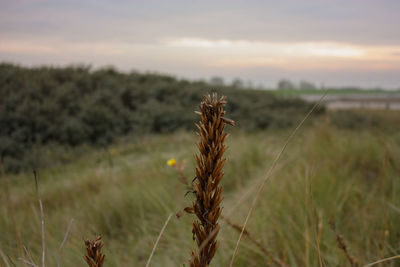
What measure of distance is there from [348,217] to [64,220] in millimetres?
4100

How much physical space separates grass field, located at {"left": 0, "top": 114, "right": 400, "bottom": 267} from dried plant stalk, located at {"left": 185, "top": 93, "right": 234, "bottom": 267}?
0.75 metres

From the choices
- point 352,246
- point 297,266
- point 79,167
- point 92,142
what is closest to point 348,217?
point 352,246

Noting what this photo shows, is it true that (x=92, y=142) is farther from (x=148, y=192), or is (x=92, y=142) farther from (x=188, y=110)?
(x=148, y=192)

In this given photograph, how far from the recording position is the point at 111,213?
17.3 ft

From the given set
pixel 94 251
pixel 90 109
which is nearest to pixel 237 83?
pixel 90 109

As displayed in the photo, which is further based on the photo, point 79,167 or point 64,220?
point 79,167

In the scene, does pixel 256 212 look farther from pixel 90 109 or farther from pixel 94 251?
pixel 90 109

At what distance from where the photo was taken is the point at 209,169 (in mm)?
823

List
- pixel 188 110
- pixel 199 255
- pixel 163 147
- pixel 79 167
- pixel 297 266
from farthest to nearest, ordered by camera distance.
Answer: pixel 188 110 → pixel 163 147 → pixel 79 167 → pixel 297 266 → pixel 199 255

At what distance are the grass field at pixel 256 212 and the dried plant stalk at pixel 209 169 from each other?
0.75m

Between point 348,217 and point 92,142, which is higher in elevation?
point 348,217

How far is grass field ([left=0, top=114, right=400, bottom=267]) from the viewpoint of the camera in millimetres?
3146

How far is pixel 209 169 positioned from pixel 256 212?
3421 millimetres

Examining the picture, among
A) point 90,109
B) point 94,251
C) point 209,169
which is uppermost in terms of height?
point 209,169
